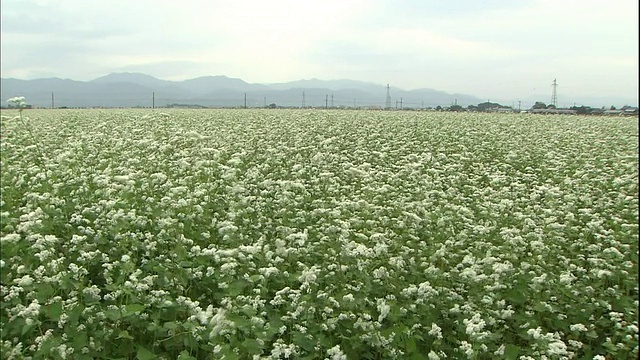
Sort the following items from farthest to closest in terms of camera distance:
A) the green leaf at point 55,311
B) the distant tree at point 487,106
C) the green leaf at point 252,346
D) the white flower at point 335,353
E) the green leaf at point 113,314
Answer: the distant tree at point 487,106 < the green leaf at point 113,314 < the green leaf at point 55,311 < the white flower at point 335,353 < the green leaf at point 252,346

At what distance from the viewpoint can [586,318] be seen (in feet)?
15.6

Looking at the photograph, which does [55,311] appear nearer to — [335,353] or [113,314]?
[113,314]

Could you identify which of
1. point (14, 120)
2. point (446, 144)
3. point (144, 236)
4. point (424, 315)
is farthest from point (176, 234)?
point (446, 144)

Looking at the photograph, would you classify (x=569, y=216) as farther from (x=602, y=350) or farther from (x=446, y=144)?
(x=446, y=144)

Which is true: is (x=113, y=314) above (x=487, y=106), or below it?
below

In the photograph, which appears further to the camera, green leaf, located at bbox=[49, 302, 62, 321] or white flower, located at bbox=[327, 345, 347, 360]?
green leaf, located at bbox=[49, 302, 62, 321]

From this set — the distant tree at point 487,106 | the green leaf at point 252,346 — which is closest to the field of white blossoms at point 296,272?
the green leaf at point 252,346

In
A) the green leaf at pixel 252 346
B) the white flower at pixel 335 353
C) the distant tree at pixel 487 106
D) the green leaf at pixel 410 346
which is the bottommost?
the green leaf at pixel 410 346

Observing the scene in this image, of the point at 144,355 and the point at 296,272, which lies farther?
the point at 296,272

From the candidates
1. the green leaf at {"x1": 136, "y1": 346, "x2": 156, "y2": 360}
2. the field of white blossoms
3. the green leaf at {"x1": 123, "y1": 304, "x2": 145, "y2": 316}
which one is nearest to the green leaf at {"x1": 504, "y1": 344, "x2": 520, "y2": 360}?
the field of white blossoms

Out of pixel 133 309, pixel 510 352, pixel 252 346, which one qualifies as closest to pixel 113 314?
pixel 133 309

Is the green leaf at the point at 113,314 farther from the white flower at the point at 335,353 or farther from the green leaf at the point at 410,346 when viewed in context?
the green leaf at the point at 410,346

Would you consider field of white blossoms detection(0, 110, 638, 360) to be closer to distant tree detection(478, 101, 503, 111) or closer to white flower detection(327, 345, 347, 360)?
white flower detection(327, 345, 347, 360)

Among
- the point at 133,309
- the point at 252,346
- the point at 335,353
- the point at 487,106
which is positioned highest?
the point at 487,106
